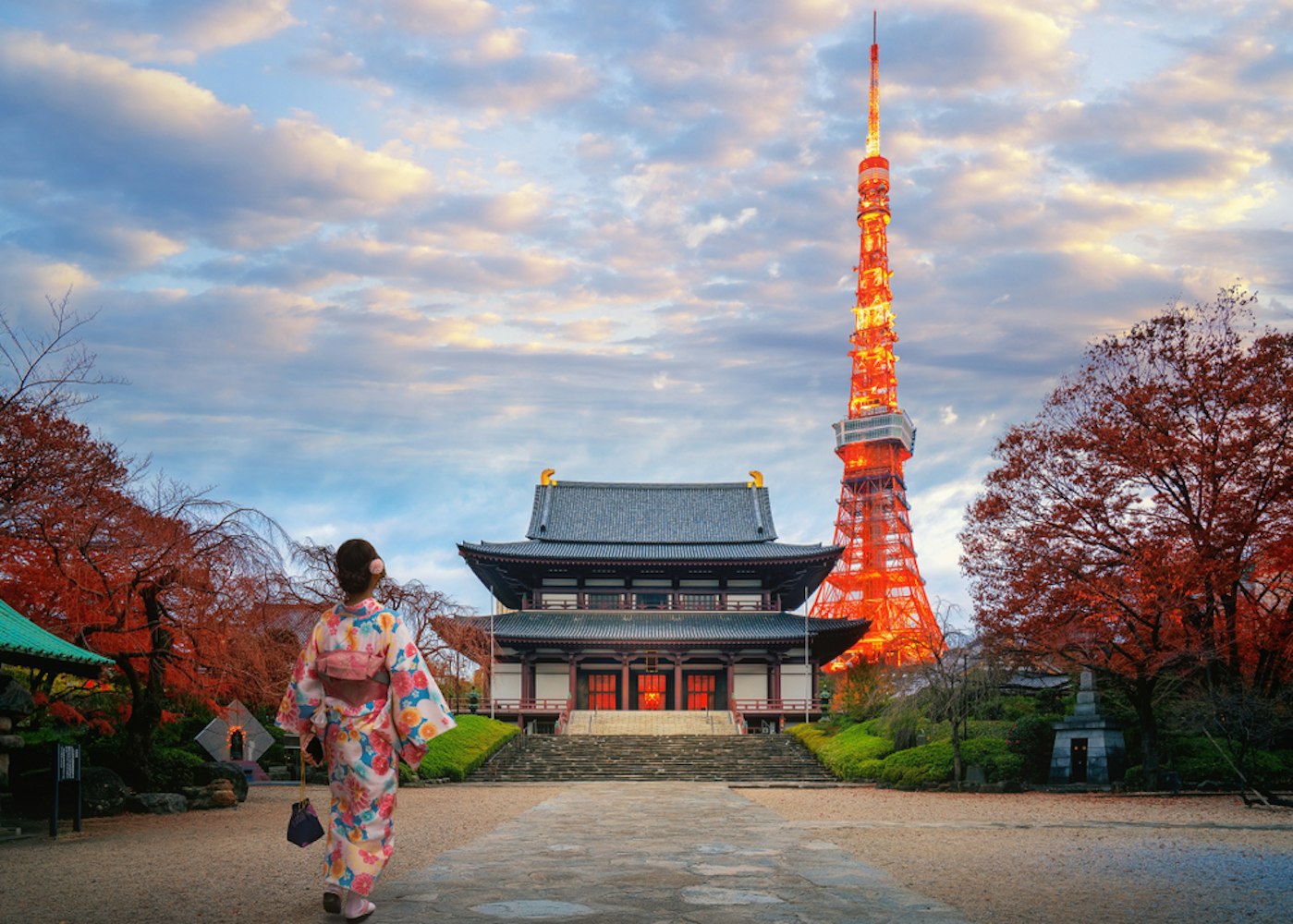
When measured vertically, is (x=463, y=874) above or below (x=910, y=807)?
above

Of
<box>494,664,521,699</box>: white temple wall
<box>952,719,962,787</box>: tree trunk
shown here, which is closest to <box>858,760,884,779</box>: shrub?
<box>952,719,962,787</box>: tree trunk

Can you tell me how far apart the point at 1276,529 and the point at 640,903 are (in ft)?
55.3

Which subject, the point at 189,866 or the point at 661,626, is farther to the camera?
the point at 661,626

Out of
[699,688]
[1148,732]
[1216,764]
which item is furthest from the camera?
[699,688]

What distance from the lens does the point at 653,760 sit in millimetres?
30109

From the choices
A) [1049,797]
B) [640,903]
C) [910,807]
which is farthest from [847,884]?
[1049,797]

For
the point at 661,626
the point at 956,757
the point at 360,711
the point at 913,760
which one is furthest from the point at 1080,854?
the point at 661,626

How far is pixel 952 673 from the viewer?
22141 millimetres

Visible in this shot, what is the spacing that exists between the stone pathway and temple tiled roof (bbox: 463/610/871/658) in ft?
87.8

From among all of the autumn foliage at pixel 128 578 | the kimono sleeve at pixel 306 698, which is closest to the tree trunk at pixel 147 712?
the autumn foliage at pixel 128 578

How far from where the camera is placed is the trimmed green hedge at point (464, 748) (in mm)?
25492

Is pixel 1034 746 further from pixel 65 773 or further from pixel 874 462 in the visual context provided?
pixel 874 462

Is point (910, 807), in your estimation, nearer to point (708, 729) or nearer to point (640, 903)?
point (640, 903)

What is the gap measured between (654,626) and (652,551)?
3643mm
